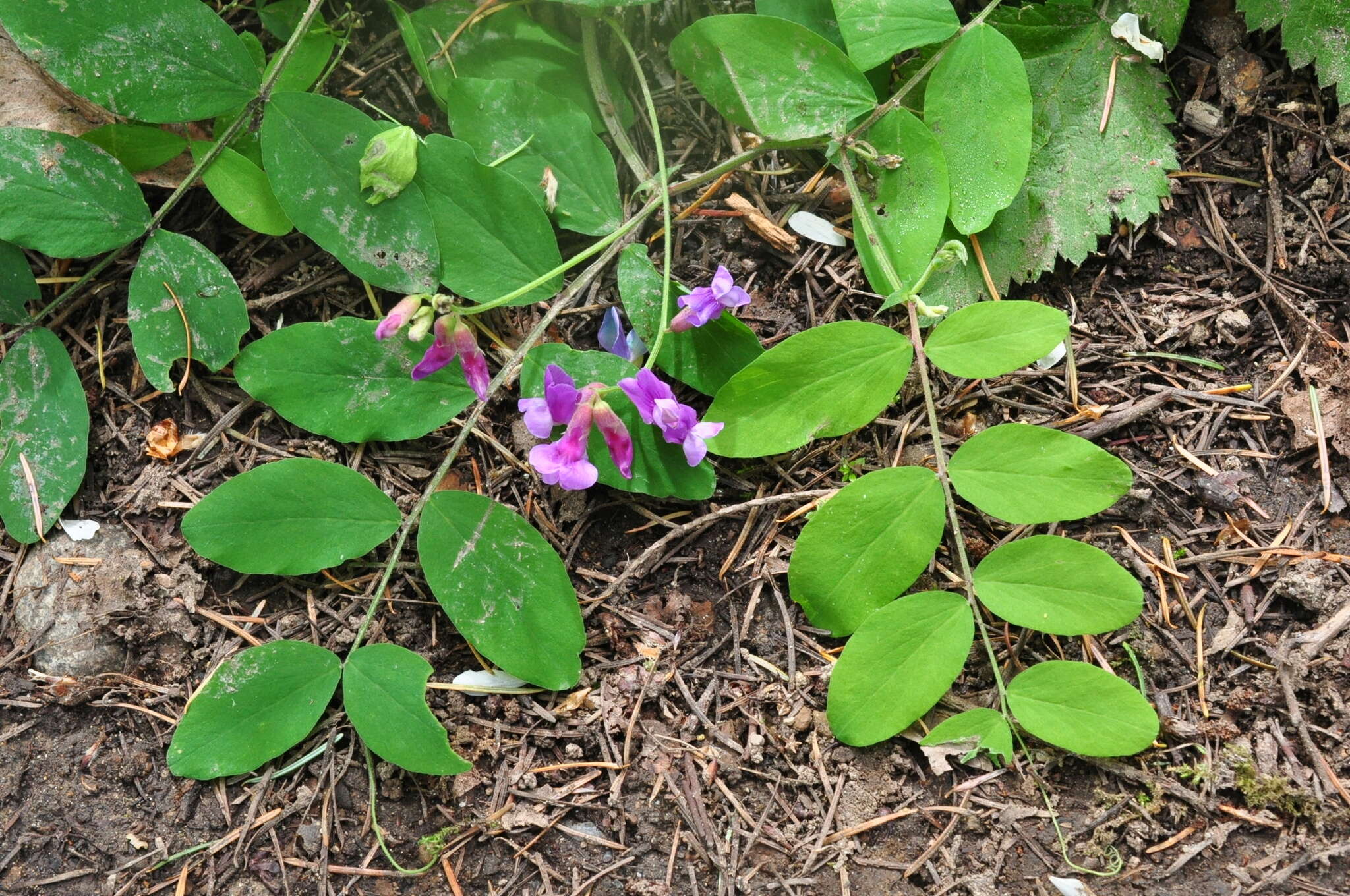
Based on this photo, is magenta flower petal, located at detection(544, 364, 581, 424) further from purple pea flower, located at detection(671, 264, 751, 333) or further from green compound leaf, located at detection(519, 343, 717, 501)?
purple pea flower, located at detection(671, 264, 751, 333)

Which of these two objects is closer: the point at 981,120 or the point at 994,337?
the point at 994,337

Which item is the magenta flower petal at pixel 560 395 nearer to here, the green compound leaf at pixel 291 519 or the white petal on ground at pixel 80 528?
the green compound leaf at pixel 291 519

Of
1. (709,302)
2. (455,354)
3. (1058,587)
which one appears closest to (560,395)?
(455,354)

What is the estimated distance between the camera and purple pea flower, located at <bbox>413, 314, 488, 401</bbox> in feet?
5.87

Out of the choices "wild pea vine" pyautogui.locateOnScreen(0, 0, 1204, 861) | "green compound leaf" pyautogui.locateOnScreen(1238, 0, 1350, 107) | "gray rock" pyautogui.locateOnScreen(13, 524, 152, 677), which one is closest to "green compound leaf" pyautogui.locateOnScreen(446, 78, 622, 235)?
"wild pea vine" pyautogui.locateOnScreen(0, 0, 1204, 861)

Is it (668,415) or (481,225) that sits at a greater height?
(481,225)

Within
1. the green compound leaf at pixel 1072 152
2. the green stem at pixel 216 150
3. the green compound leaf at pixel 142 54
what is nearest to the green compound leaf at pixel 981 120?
the green compound leaf at pixel 1072 152

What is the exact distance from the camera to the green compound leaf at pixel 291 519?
187 centimetres

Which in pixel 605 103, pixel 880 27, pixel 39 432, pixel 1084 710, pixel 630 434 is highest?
pixel 880 27

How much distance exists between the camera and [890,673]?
5.99 feet

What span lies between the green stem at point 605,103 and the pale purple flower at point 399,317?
62 cm

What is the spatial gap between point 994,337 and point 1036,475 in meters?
0.29

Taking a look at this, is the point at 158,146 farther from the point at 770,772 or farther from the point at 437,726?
the point at 770,772

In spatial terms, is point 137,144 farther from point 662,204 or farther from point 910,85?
point 910,85
